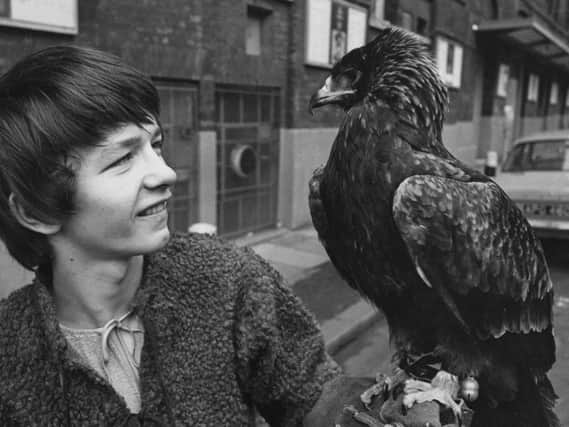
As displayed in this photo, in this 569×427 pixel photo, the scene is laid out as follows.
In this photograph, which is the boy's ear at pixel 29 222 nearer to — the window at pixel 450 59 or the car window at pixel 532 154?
the car window at pixel 532 154

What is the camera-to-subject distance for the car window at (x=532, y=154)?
6.66 meters

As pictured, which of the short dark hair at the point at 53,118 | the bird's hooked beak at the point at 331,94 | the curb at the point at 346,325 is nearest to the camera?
the short dark hair at the point at 53,118

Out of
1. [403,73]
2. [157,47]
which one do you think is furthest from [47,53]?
[157,47]

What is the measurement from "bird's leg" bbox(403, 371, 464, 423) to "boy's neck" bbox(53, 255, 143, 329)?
2.96ft

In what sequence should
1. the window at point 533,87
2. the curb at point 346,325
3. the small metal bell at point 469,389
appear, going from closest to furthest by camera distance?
1. the small metal bell at point 469,389
2. the curb at point 346,325
3. the window at point 533,87

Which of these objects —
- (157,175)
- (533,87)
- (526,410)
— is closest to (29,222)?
(157,175)

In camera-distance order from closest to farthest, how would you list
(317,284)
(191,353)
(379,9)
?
(191,353)
(317,284)
(379,9)

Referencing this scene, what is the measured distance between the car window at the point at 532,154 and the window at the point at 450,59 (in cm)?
655

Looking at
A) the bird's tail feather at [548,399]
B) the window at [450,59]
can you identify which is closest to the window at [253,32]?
the bird's tail feather at [548,399]

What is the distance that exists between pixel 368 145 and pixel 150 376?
33.5 inches

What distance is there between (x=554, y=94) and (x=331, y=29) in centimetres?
2335

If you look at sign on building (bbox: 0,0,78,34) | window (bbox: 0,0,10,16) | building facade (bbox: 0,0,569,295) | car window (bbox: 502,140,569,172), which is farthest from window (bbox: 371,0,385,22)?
window (bbox: 0,0,10,16)

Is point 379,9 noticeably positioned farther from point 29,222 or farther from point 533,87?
point 533,87

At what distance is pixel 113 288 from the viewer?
A: 1310mm
